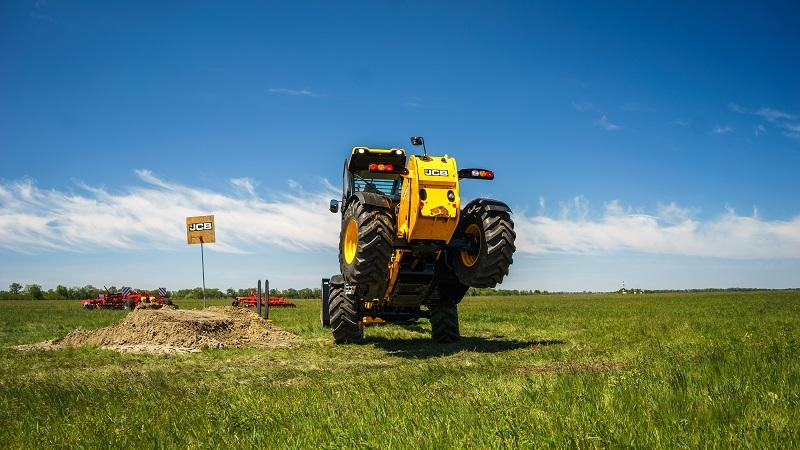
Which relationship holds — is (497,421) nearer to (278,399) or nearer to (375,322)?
(278,399)

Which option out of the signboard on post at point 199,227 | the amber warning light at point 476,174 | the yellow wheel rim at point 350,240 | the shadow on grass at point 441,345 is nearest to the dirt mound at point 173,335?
the shadow on grass at point 441,345

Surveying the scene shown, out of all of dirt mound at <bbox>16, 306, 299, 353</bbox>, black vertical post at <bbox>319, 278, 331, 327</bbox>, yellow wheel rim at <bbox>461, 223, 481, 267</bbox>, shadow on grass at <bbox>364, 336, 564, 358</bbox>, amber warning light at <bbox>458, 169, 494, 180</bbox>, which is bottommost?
shadow on grass at <bbox>364, 336, 564, 358</bbox>

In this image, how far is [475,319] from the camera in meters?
22.0

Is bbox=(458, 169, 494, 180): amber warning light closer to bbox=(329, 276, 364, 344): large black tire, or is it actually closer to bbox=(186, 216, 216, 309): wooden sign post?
bbox=(329, 276, 364, 344): large black tire

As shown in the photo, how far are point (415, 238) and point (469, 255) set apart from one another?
153 cm

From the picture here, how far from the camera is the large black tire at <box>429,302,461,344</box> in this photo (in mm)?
13297

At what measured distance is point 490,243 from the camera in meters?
10.6

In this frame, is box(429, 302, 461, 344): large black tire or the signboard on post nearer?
box(429, 302, 461, 344): large black tire

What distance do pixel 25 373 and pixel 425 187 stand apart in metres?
7.75

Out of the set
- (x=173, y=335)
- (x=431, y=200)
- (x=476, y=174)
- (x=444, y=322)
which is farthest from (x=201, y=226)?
(x=431, y=200)

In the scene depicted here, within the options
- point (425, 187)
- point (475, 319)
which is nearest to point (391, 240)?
point (425, 187)

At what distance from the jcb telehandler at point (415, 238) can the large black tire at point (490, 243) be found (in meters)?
0.02

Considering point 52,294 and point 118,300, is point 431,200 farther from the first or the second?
point 52,294

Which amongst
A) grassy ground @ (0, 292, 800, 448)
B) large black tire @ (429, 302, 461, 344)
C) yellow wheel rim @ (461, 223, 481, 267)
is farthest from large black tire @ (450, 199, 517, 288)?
large black tire @ (429, 302, 461, 344)
